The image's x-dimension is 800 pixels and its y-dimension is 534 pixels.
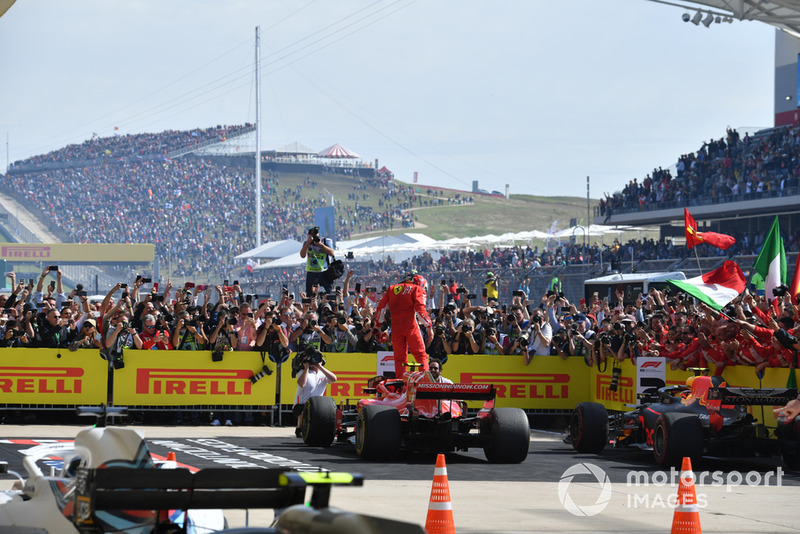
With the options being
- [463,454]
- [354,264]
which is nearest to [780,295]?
[463,454]

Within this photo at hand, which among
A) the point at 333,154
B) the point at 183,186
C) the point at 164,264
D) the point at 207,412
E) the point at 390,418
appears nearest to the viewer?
the point at 390,418

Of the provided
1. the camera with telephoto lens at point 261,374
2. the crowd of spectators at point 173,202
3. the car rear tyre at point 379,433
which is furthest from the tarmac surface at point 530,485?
the crowd of spectators at point 173,202

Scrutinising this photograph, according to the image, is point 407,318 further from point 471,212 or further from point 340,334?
point 471,212

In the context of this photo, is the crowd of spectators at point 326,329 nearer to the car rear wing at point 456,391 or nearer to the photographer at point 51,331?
the photographer at point 51,331

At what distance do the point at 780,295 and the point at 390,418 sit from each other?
6.84 meters

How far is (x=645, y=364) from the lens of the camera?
17.5 meters

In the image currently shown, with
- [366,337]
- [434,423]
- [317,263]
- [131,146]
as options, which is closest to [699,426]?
[434,423]

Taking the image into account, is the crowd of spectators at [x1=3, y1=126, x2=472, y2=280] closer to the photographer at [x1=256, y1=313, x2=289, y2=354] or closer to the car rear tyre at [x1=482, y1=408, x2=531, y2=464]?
the photographer at [x1=256, y1=313, x2=289, y2=354]

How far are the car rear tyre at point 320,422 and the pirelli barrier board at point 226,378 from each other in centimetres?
388

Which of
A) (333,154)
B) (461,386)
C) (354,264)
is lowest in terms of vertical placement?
(461,386)

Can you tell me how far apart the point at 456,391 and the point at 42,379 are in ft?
25.9

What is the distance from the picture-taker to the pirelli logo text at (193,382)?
1822 cm

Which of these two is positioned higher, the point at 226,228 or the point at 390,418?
the point at 226,228

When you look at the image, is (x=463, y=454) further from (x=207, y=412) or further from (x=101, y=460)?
(x=101, y=460)
